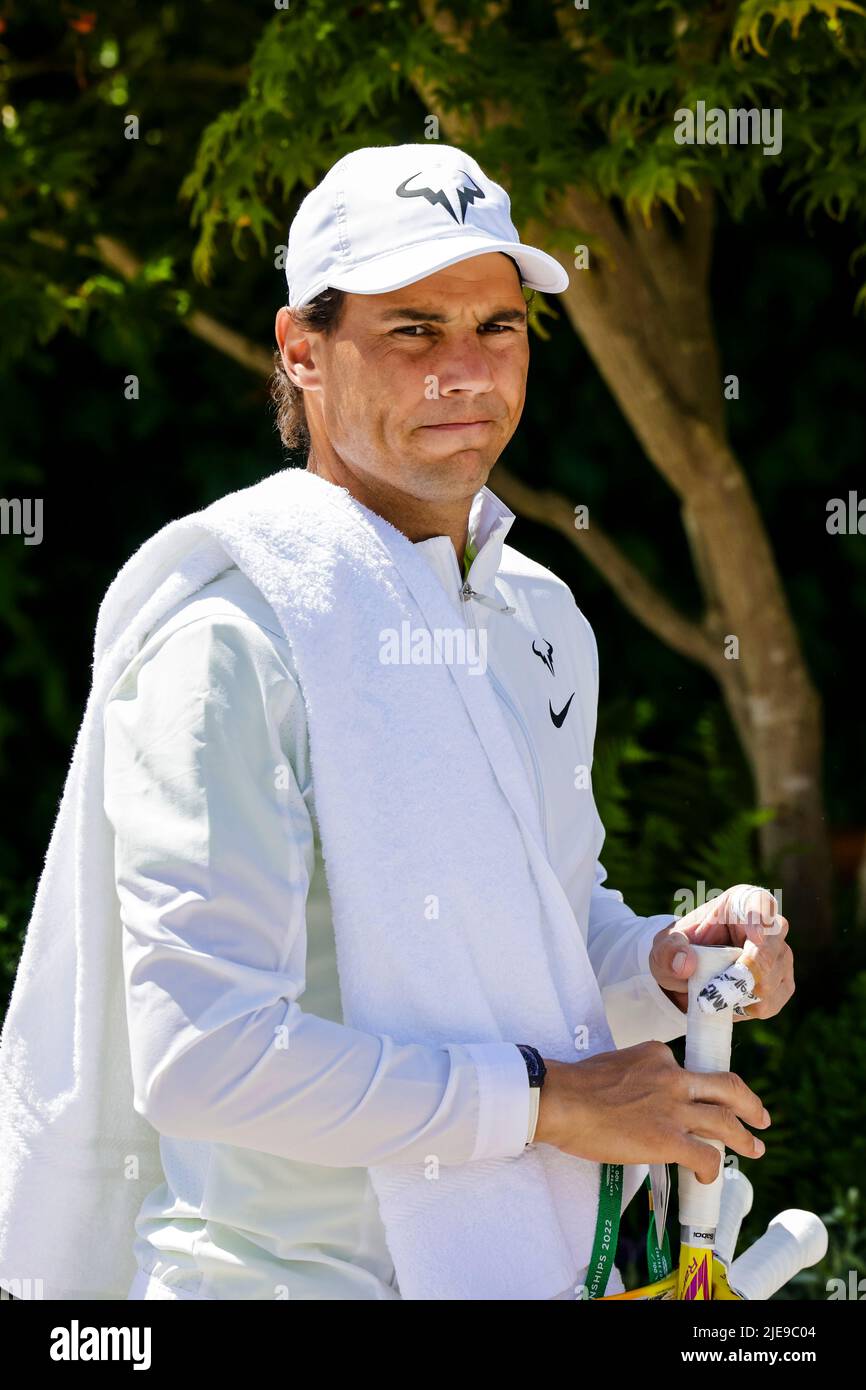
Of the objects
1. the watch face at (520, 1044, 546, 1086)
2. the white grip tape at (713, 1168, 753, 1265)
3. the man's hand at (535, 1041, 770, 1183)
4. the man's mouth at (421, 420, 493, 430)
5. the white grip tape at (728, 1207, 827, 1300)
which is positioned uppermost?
the man's mouth at (421, 420, 493, 430)

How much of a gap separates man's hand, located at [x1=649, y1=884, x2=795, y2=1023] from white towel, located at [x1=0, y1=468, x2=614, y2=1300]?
0.14 metres

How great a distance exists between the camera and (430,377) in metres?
1.74

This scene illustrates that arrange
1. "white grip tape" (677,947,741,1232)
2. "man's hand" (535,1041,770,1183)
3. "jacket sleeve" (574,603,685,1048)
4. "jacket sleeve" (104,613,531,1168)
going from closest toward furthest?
"jacket sleeve" (104,613,531,1168)
"man's hand" (535,1041,770,1183)
"white grip tape" (677,947,741,1232)
"jacket sleeve" (574,603,685,1048)

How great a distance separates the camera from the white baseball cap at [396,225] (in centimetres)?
170

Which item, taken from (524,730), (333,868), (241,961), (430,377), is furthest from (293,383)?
(241,961)

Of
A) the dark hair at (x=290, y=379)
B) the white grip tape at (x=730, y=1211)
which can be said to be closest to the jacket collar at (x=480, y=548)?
the dark hair at (x=290, y=379)

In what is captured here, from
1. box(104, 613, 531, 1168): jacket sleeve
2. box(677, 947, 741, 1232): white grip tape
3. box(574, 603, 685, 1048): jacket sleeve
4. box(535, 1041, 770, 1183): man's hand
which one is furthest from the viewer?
box(574, 603, 685, 1048): jacket sleeve

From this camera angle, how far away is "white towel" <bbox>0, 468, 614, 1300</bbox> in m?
1.60

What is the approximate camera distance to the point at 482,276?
1.75 meters

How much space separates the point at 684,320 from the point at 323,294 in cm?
283

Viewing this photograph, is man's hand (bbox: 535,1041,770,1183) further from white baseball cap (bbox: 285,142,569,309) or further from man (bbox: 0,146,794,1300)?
white baseball cap (bbox: 285,142,569,309)

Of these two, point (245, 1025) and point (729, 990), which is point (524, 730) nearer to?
point (729, 990)

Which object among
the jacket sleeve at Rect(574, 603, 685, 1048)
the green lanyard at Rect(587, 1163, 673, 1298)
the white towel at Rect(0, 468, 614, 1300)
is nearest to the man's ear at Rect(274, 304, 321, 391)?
the white towel at Rect(0, 468, 614, 1300)

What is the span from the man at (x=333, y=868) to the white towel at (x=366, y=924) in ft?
0.08
